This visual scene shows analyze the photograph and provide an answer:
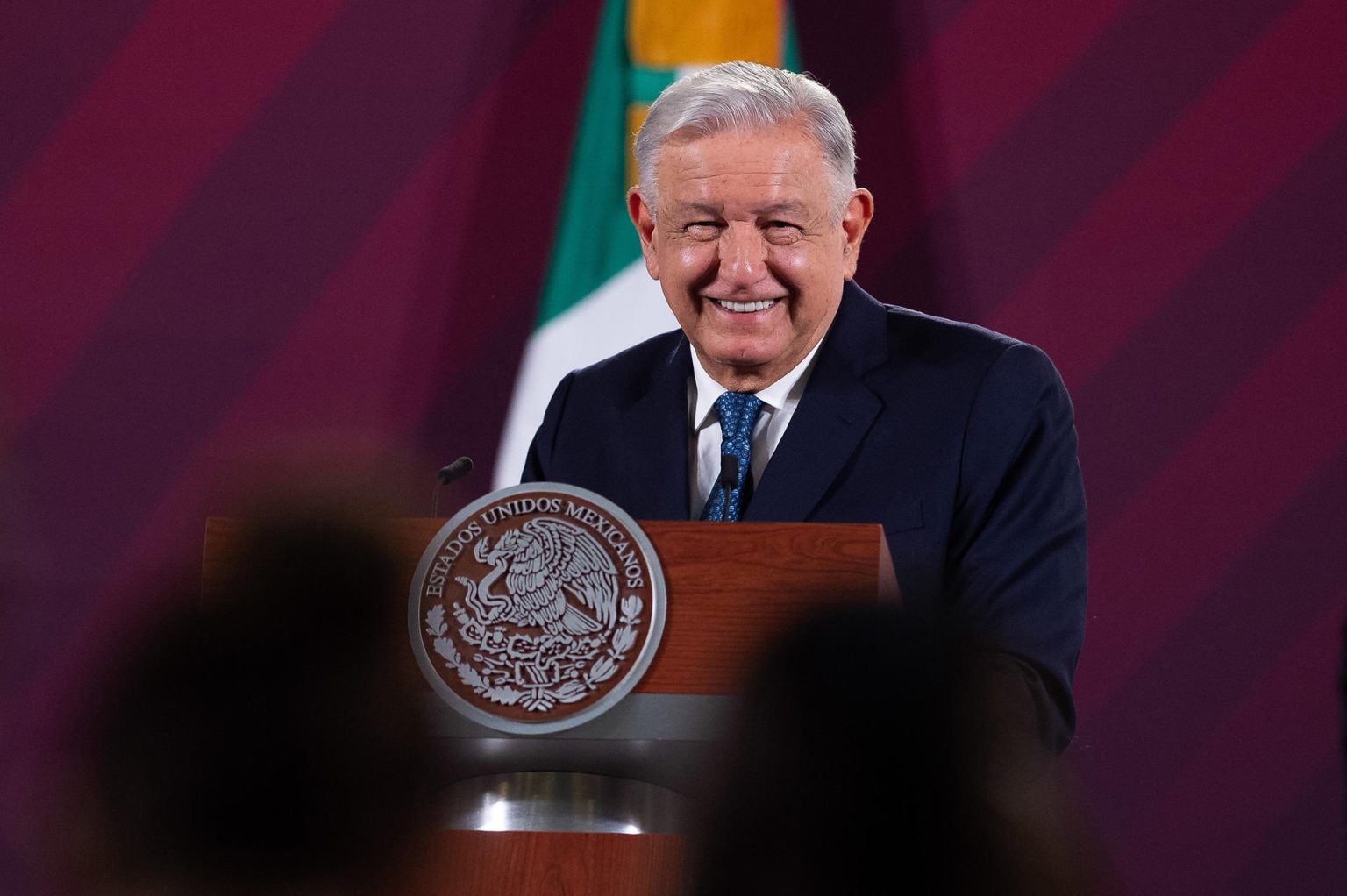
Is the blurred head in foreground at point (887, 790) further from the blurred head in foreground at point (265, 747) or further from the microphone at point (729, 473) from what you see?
the microphone at point (729, 473)

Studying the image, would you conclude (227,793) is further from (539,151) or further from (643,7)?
(643,7)

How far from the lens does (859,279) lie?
3.27 metres

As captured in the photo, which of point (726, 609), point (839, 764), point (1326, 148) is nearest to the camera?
point (839, 764)

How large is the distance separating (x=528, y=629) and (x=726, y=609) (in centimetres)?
16

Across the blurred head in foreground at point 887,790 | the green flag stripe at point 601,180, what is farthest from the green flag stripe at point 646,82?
the blurred head in foreground at point 887,790

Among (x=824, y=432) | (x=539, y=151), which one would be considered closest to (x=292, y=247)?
(x=539, y=151)

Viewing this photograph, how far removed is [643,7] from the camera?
137 inches

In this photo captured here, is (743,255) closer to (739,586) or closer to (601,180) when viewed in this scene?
(739,586)

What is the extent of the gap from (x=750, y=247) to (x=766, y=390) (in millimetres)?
190

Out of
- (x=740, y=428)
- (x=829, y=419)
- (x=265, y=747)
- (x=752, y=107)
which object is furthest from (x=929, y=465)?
(x=265, y=747)

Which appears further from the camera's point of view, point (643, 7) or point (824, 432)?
point (643, 7)

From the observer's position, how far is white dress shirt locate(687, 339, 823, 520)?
2.01 m

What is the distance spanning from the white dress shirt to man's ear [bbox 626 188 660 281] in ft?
0.51

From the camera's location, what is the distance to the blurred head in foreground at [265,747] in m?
1.16
